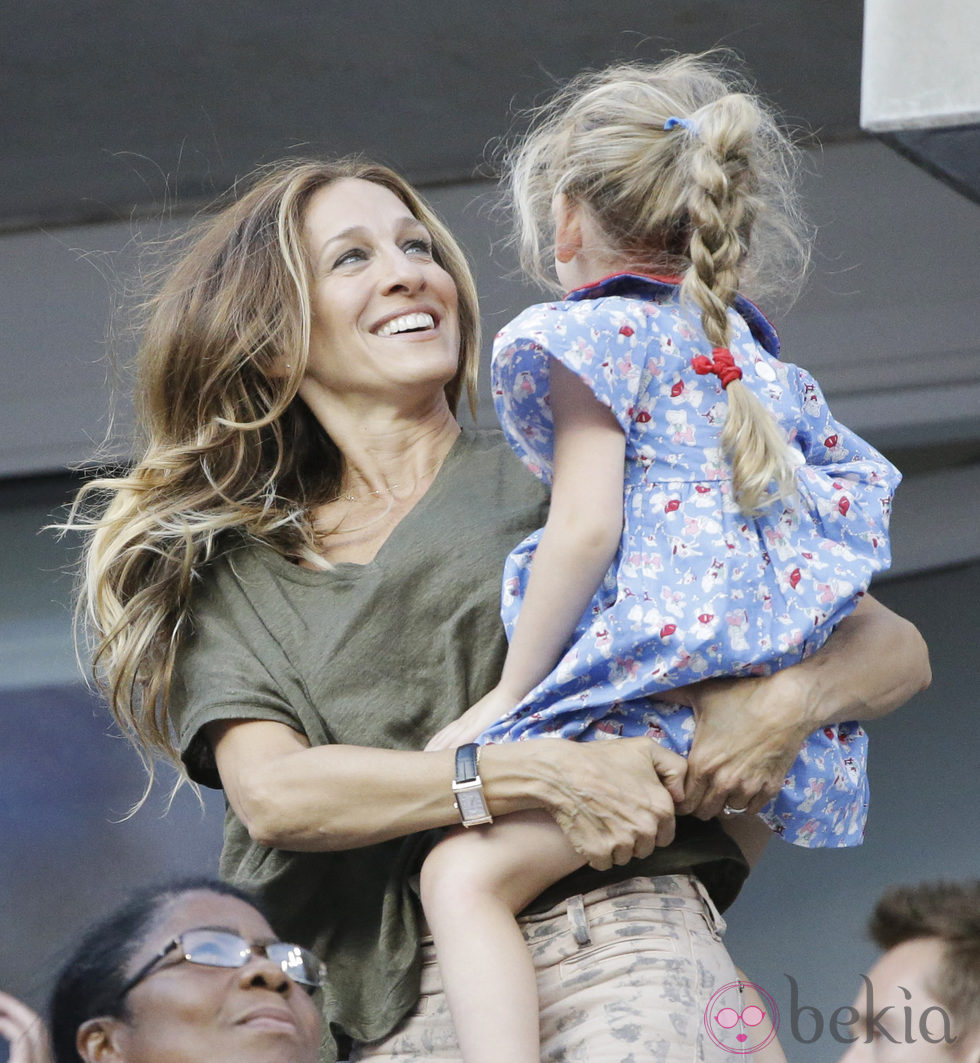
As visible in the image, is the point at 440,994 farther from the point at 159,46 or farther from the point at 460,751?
the point at 159,46

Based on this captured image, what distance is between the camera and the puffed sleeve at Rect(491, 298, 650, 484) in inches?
61.6

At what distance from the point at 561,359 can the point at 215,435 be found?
1.98 ft

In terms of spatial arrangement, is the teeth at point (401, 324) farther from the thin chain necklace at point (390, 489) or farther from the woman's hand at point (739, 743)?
the woman's hand at point (739, 743)

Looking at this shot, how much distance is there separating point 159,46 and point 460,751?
6.95 ft

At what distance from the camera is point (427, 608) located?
1.78 meters

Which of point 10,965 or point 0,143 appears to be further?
point 0,143

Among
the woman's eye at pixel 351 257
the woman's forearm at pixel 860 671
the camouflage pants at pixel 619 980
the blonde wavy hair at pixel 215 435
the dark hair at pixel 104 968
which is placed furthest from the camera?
the woman's eye at pixel 351 257

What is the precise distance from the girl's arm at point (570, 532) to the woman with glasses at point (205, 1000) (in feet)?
1.29

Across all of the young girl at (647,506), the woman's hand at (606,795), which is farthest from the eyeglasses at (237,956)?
the woman's hand at (606,795)

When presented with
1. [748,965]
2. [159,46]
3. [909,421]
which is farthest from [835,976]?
[159,46]

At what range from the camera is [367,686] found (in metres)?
1.75

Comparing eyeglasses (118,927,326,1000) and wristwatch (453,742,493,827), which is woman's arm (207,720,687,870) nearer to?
wristwatch (453,742,493,827)

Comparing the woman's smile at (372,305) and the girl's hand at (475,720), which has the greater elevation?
the woman's smile at (372,305)

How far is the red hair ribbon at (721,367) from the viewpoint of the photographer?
5.22 ft
